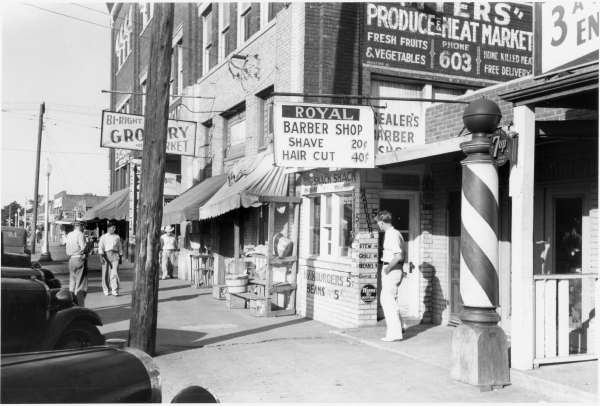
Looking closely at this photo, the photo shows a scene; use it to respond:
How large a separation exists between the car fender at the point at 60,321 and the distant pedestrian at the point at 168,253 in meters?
12.7

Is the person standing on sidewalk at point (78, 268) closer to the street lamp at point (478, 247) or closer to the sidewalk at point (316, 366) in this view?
the sidewalk at point (316, 366)

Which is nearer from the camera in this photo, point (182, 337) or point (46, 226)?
point (182, 337)

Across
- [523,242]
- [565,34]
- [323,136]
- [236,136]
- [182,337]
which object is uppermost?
[236,136]

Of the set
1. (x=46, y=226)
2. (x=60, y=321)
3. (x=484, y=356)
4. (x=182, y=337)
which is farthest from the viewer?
(x=46, y=226)

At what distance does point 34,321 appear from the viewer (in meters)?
6.67

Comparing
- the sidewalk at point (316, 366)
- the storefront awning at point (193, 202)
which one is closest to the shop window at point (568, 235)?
the sidewalk at point (316, 366)

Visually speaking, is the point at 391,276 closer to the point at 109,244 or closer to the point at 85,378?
the point at 85,378

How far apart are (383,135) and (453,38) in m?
3.75

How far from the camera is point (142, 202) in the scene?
8359mm

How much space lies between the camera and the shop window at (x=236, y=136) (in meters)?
16.6

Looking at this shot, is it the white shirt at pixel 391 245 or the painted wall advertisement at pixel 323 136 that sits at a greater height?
the painted wall advertisement at pixel 323 136

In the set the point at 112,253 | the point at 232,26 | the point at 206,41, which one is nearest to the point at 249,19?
the point at 232,26

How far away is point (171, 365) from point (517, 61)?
1032 centimetres

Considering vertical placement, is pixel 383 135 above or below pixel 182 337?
above
